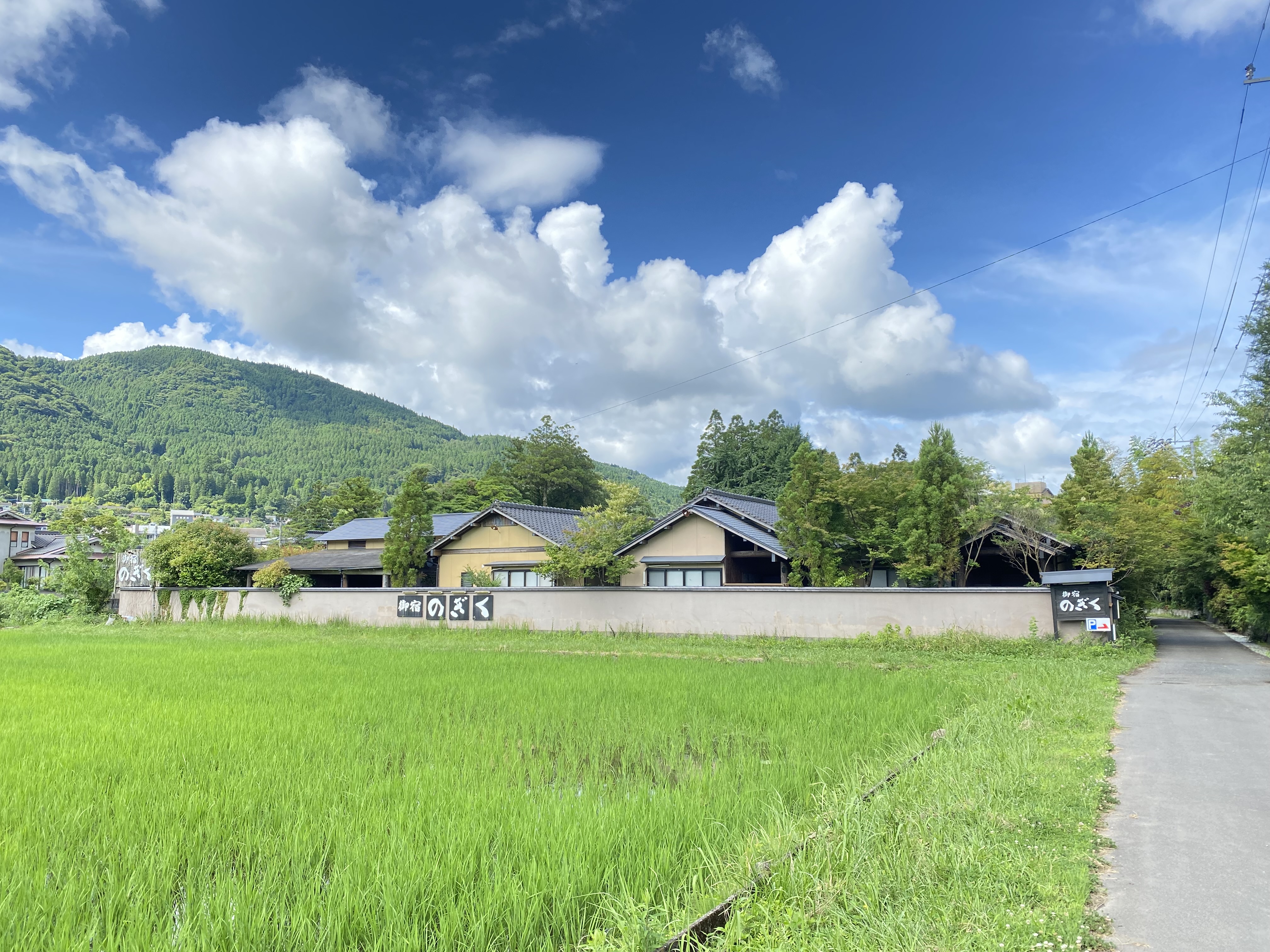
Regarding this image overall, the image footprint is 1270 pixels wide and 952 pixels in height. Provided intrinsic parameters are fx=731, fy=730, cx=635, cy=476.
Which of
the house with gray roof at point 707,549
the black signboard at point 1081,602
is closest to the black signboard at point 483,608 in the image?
the house with gray roof at point 707,549

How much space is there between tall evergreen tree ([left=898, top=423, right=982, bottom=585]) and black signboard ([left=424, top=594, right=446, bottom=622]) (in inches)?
569

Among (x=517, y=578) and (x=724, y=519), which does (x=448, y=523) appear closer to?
(x=517, y=578)

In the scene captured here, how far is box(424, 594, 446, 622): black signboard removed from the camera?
24.1 metres

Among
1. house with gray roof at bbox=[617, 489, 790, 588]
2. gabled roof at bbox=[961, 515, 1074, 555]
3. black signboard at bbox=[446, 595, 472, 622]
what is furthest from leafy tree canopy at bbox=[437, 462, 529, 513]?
gabled roof at bbox=[961, 515, 1074, 555]

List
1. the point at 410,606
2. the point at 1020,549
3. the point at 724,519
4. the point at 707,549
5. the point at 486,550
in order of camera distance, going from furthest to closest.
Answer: the point at 486,550, the point at 707,549, the point at 724,519, the point at 410,606, the point at 1020,549

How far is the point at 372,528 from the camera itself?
40688 mm

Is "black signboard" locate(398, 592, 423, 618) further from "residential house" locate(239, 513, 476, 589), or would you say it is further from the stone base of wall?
"residential house" locate(239, 513, 476, 589)

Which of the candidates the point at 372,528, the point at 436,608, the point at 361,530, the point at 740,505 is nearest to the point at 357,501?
the point at 361,530

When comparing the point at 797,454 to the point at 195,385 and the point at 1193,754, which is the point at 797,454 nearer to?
the point at 1193,754

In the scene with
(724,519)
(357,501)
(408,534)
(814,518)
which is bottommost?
(814,518)

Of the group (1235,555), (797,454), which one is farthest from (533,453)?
(1235,555)

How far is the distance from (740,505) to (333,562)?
22.2m

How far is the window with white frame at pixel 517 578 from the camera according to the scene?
30844 mm

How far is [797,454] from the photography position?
2178cm
